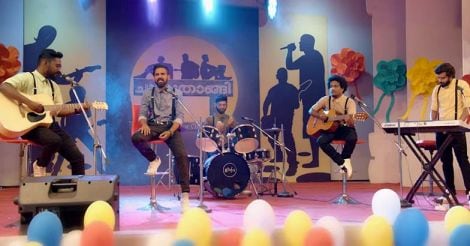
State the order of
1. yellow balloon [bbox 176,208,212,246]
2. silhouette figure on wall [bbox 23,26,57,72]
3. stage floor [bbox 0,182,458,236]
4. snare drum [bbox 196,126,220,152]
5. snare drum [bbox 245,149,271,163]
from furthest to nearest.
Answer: silhouette figure on wall [bbox 23,26,57,72] < snare drum [bbox 245,149,271,163] < snare drum [bbox 196,126,220,152] < stage floor [bbox 0,182,458,236] < yellow balloon [bbox 176,208,212,246]

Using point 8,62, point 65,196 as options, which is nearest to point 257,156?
point 65,196

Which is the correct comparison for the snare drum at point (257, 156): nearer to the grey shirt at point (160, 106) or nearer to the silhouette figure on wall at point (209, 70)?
the grey shirt at point (160, 106)

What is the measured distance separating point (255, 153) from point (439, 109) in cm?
248

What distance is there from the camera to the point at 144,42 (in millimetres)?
8828

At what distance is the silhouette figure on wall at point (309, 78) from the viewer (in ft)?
30.6

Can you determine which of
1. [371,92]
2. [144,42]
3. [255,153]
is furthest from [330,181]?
[144,42]

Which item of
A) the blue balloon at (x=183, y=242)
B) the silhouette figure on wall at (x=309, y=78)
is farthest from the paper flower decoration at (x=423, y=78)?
the blue balloon at (x=183, y=242)

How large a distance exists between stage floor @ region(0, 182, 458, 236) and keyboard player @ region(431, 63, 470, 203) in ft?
1.67

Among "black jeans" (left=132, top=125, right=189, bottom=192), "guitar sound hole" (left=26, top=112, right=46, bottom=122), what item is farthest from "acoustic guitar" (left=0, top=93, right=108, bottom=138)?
"black jeans" (left=132, top=125, right=189, bottom=192)

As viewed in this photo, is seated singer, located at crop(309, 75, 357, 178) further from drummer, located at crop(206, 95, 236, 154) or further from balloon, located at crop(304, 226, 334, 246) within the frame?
balloon, located at crop(304, 226, 334, 246)

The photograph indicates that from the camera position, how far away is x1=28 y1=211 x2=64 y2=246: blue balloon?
209 cm

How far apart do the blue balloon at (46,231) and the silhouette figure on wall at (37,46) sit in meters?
6.71

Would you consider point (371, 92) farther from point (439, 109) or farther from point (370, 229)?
point (370, 229)

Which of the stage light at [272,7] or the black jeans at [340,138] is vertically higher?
the stage light at [272,7]
